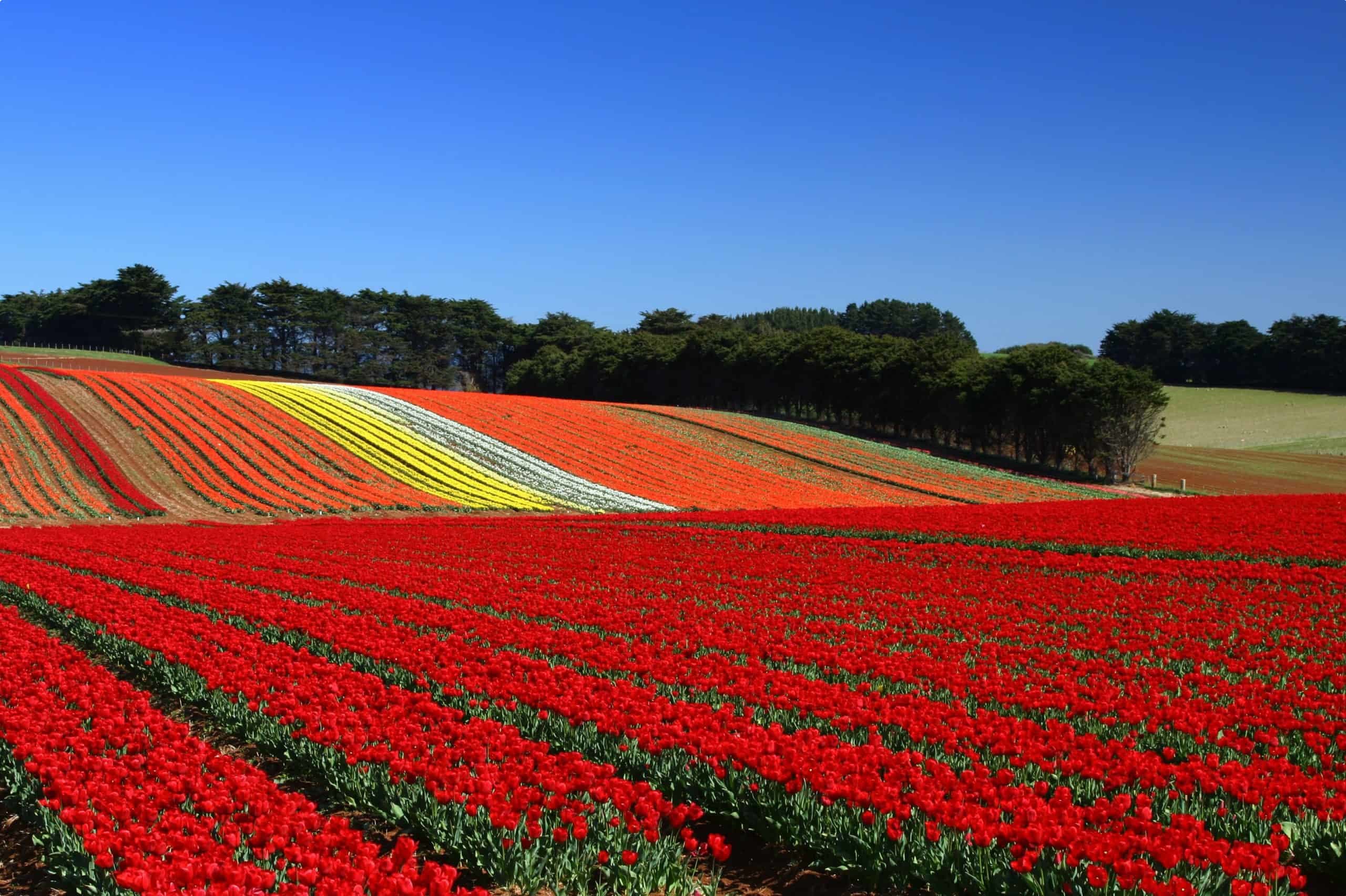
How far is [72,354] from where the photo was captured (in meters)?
104

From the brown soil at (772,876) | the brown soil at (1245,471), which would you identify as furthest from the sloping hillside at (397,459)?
the brown soil at (772,876)

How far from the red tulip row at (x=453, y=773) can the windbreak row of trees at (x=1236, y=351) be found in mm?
108674

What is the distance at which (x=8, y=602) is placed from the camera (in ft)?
54.3

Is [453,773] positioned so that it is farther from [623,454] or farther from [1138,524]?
[623,454]

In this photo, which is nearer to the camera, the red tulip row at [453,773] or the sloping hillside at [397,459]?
the red tulip row at [453,773]

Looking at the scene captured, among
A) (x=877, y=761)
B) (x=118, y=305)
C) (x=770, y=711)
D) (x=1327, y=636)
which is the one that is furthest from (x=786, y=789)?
(x=118, y=305)

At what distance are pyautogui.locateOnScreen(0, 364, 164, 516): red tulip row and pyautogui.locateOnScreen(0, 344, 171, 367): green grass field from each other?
42072 millimetres

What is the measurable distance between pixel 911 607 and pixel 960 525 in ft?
33.4

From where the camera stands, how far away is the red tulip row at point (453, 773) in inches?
263

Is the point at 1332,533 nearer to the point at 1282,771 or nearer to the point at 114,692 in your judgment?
the point at 1282,771

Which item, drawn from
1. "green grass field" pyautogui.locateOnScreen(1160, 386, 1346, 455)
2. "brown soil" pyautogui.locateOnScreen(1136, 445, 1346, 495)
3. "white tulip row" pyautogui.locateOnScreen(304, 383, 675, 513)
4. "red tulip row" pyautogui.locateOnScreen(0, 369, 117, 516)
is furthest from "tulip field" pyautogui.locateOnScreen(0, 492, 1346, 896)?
"green grass field" pyautogui.locateOnScreen(1160, 386, 1346, 455)

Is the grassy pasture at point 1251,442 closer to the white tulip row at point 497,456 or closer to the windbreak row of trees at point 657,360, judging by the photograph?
the windbreak row of trees at point 657,360

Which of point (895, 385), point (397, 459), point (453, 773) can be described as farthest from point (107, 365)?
point (453, 773)

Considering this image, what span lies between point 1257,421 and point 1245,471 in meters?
36.7
